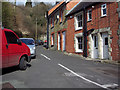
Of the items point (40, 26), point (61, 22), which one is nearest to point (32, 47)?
point (61, 22)

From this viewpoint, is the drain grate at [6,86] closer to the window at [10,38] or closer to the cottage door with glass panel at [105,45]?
the window at [10,38]

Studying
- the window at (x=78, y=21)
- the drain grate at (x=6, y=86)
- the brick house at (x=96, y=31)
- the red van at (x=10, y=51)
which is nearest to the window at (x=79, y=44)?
the brick house at (x=96, y=31)

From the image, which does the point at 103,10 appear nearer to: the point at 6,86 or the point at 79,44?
the point at 79,44

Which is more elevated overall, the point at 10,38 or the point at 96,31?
the point at 96,31

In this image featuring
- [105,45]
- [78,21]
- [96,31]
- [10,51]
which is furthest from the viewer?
[78,21]

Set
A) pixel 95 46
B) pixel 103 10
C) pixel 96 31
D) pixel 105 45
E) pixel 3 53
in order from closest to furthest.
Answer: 1. pixel 3 53
2. pixel 105 45
3. pixel 103 10
4. pixel 96 31
5. pixel 95 46

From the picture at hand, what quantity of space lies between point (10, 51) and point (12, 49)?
175 mm

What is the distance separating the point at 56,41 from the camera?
68.7 ft

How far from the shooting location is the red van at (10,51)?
17.9 ft

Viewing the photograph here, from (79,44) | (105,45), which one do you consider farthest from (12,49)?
(79,44)

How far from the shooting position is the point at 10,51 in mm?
5848

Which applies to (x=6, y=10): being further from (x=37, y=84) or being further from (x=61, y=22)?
(x=37, y=84)

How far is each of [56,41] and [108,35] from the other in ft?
36.7

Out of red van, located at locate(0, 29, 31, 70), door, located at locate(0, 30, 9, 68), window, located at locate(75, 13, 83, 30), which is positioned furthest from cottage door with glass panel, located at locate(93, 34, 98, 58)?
door, located at locate(0, 30, 9, 68)
